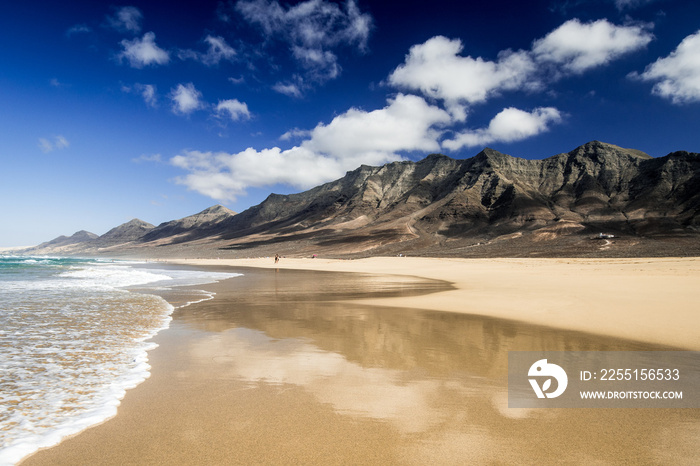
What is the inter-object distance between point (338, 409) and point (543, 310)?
1034 centimetres

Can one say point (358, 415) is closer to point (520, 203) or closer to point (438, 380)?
point (438, 380)

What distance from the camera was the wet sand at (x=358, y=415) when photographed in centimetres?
354

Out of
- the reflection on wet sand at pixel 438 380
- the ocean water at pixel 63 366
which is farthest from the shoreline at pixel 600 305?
the ocean water at pixel 63 366

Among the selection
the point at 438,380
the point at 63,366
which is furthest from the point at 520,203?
the point at 63,366

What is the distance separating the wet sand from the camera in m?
3.54

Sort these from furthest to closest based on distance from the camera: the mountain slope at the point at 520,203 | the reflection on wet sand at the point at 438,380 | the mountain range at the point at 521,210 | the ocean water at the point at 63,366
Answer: the mountain slope at the point at 520,203, the mountain range at the point at 521,210, the ocean water at the point at 63,366, the reflection on wet sand at the point at 438,380

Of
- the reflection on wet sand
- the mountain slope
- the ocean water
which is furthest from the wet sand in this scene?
the mountain slope

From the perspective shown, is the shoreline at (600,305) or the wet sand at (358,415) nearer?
the wet sand at (358,415)

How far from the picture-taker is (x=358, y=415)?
4418 mm

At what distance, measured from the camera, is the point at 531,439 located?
12.5 ft

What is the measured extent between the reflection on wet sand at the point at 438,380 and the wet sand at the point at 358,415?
2cm

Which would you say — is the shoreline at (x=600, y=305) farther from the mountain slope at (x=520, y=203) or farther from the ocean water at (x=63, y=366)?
the mountain slope at (x=520, y=203)

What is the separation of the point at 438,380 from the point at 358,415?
1.83 m

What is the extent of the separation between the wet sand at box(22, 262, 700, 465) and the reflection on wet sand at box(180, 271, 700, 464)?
0.08ft
